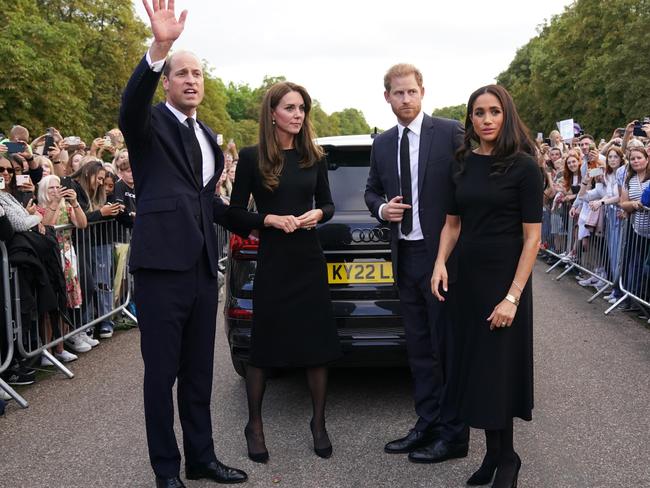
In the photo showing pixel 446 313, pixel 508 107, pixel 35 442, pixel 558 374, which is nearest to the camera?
pixel 508 107

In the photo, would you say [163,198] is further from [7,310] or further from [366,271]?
[7,310]

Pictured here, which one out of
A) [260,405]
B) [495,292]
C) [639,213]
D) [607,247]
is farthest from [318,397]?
[607,247]

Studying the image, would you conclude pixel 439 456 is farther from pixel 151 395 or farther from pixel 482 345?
pixel 151 395

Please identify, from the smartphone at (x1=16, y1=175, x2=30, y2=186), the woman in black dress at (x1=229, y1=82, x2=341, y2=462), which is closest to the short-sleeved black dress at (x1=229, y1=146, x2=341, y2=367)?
the woman in black dress at (x1=229, y1=82, x2=341, y2=462)

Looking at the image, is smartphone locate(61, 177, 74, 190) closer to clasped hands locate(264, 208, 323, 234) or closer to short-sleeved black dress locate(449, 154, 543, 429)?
clasped hands locate(264, 208, 323, 234)

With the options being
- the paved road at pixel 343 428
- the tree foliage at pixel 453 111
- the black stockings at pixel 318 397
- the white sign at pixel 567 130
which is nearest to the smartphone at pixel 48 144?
the paved road at pixel 343 428

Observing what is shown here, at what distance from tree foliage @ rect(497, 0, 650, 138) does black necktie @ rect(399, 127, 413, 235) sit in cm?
3717

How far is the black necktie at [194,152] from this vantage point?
383 cm

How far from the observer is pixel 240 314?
5027 mm

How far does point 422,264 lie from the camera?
4355mm

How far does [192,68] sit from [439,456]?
2.60m

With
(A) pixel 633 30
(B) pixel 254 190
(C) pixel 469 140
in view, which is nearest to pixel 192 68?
(B) pixel 254 190

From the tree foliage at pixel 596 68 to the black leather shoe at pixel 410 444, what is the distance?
3744 cm

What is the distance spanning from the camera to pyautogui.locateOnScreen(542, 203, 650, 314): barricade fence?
852 cm
